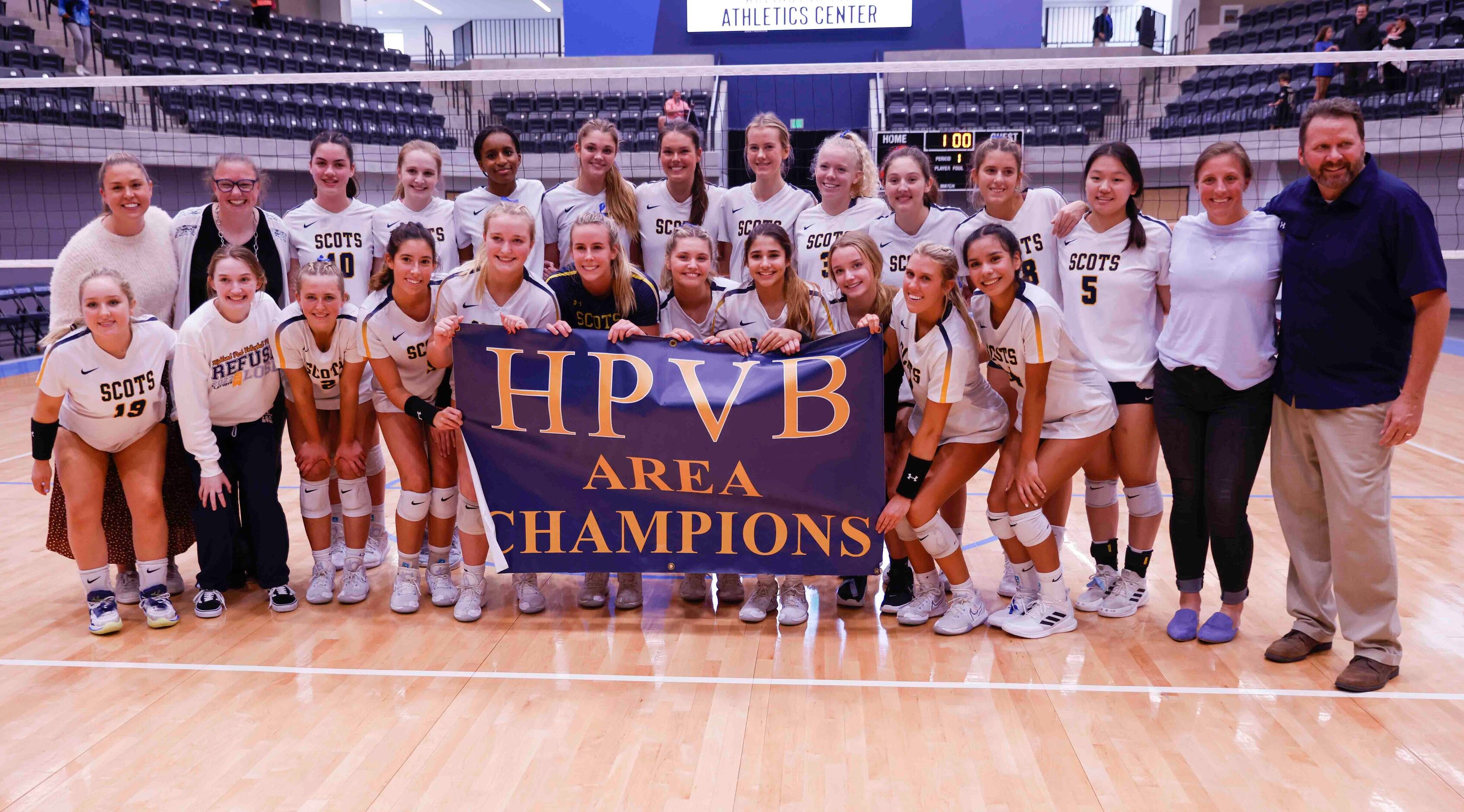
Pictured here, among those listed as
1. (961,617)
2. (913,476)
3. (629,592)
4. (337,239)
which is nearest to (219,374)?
(337,239)

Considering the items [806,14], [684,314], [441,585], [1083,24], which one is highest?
[1083,24]

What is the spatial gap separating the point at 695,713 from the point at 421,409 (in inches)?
66.5

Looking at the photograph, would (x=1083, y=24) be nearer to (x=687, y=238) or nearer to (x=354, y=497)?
(x=687, y=238)

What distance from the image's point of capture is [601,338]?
399 centimetres

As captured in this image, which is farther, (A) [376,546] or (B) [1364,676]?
(A) [376,546]

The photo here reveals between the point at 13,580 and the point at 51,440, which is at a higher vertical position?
the point at 51,440

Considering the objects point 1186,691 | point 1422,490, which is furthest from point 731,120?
point 1186,691

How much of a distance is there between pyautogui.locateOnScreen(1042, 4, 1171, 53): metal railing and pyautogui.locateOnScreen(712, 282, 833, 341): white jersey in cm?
2222

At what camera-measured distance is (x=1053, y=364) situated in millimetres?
3811

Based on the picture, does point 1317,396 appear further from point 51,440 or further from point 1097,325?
point 51,440

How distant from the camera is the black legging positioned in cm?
359

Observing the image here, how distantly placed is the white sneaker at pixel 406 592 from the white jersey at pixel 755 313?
1656 mm

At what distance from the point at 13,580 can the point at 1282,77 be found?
1563 cm

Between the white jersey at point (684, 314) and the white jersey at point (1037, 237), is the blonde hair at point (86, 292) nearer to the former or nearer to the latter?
the white jersey at point (684, 314)
